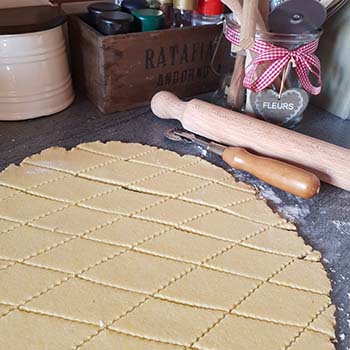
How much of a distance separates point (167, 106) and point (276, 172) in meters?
0.21

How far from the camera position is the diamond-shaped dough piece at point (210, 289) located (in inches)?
16.8

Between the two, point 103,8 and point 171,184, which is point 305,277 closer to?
point 171,184

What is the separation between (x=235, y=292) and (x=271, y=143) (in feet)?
0.76

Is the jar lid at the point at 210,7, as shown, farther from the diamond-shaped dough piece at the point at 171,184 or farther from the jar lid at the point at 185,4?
the diamond-shaped dough piece at the point at 171,184

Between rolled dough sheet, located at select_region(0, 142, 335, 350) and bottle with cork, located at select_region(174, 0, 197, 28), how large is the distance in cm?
25

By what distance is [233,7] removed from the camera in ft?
2.01

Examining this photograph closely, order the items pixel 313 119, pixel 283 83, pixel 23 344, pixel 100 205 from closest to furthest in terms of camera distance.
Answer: pixel 23 344, pixel 100 205, pixel 283 83, pixel 313 119

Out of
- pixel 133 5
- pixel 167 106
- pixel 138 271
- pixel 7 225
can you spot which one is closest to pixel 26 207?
pixel 7 225

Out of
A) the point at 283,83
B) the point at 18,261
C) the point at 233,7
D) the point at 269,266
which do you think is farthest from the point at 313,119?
the point at 18,261

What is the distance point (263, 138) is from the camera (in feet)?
2.01

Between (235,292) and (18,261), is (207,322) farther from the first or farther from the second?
(18,261)

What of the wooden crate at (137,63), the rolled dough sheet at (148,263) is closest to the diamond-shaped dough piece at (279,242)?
the rolled dough sheet at (148,263)

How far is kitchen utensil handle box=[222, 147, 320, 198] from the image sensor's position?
55cm

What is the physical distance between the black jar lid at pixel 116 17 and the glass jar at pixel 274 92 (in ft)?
0.44
